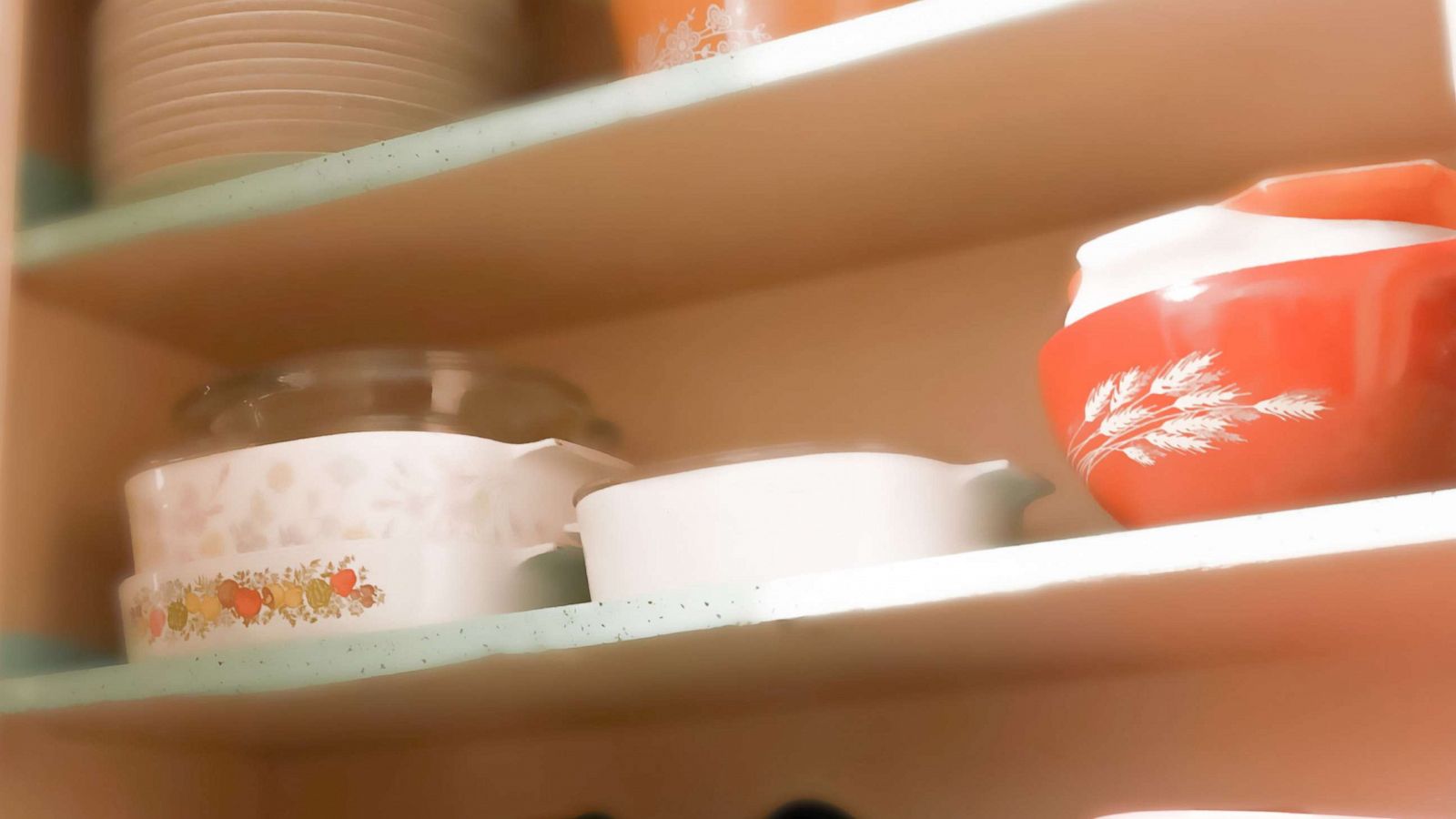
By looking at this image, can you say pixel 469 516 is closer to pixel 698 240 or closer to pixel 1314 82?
pixel 698 240

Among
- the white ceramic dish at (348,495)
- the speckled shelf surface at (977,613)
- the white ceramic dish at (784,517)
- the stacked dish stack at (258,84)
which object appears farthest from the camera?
the stacked dish stack at (258,84)

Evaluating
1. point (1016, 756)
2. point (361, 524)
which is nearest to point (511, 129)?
point (361, 524)

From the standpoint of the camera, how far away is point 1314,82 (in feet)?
2.70

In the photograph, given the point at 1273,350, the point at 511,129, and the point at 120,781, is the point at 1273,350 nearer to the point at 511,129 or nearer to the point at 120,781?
the point at 511,129

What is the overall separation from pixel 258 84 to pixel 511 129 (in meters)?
0.23

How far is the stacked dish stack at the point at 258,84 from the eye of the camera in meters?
0.97

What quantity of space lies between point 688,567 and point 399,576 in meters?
0.19

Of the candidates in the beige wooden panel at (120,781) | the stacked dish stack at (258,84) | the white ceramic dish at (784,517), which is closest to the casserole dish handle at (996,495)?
the white ceramic dish at (784,517)

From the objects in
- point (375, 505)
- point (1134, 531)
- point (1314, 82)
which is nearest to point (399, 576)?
point (375, 505)

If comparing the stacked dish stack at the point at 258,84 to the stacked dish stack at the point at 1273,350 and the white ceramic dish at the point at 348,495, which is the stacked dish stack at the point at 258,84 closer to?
the white ceramic dish at the point at 348,495

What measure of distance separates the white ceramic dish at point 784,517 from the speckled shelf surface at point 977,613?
0.03m

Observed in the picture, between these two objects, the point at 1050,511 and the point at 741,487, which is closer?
the point at 741,487

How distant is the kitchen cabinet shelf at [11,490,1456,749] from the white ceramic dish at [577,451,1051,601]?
3 cm

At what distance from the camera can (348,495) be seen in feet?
2.79
